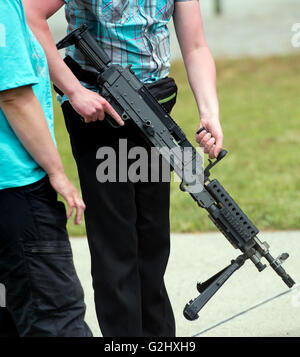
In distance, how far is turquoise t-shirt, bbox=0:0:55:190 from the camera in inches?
83.4

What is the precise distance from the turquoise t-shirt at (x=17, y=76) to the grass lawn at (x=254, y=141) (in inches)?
128

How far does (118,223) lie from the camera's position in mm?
2855

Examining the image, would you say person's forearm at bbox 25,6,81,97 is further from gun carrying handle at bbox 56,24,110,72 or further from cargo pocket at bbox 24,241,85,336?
cargo pocket at bbox 24,241,85,336

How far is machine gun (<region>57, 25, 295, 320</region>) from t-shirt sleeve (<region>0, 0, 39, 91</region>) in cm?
56

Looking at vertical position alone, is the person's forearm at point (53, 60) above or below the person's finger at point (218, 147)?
above


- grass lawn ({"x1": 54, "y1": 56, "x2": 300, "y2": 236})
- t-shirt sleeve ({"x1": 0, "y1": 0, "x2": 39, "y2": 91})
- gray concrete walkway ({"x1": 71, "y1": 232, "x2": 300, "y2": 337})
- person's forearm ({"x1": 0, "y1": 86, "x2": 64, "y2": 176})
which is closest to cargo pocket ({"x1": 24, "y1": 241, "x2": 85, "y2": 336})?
person's forearm ({"x1": 0, "y1": 86, "x2": 64, "y2": 176})

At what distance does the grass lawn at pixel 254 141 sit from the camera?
577 cm

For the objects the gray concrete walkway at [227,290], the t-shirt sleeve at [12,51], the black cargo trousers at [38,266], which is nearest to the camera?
the t-shirt sleeve at [12,51]

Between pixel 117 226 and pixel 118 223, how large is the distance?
12 mm

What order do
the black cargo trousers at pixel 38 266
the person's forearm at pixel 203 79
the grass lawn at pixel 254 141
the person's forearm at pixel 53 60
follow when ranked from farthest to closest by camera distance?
1. the grass lawn at pixel 254 141
2. the person's forearm at pixel 203 79
3. the person's forearm at pixel 53 60
4. the black cargo trousers at pixel 38 266

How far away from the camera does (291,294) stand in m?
4.00

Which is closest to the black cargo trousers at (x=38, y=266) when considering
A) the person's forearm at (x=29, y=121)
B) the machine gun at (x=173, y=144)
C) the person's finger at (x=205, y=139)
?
the person's forearm at (x=29, y=121)

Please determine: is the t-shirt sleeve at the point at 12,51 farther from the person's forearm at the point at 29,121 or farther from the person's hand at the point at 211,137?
the person's hand at the point at 211,137

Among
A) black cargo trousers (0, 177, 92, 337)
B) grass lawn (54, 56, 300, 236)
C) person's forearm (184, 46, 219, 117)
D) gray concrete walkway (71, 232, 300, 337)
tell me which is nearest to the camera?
black cargo trousers (0, 177, 92, 337)
